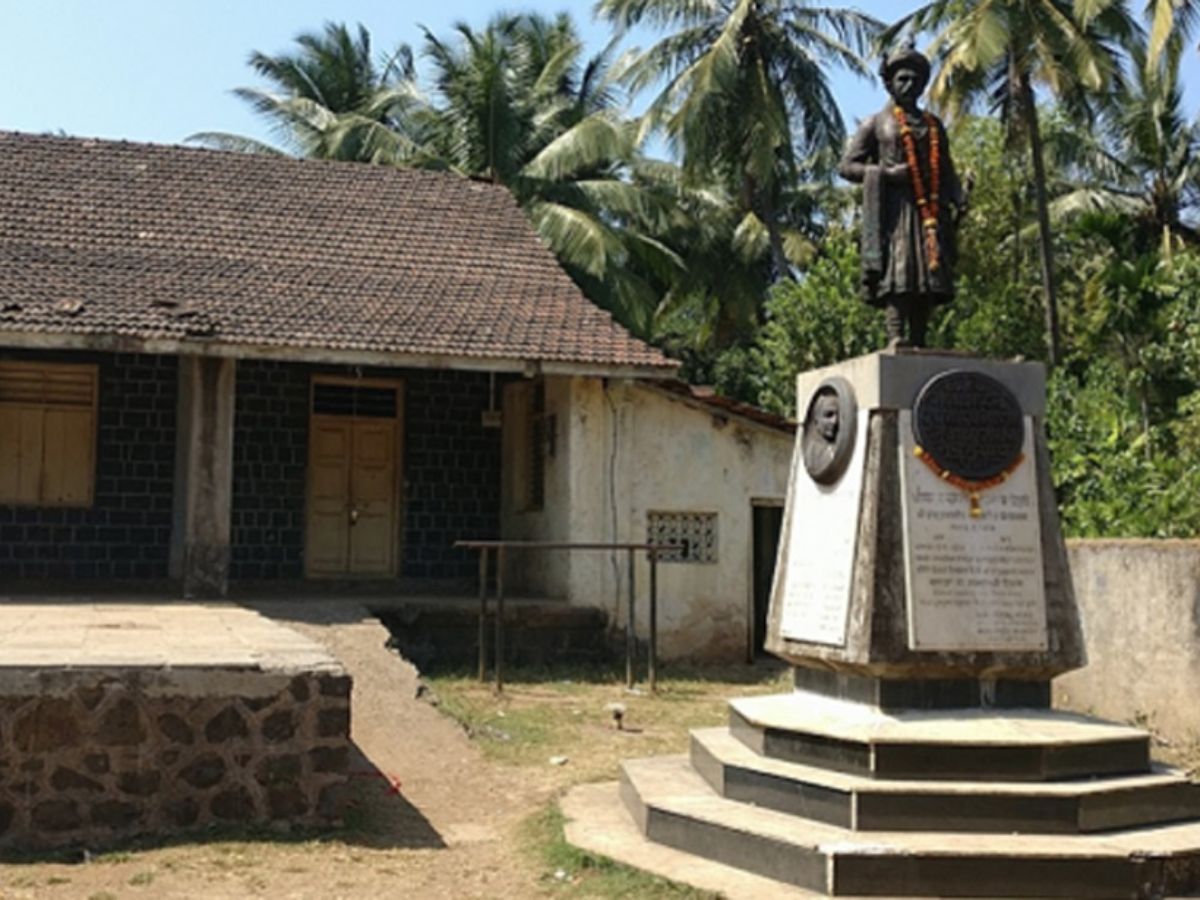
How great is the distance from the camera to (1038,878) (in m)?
5.38

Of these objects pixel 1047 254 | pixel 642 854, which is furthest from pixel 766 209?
pixel 642 854

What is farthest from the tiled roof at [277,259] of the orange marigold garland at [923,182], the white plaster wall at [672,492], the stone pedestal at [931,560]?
the stone pedestal at [931,560]

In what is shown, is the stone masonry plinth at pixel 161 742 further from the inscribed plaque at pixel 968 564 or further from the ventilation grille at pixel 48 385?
the ventilation grille at pixel 48 385

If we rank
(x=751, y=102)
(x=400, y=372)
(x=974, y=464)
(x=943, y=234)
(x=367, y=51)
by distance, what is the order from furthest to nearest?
(x=367, y=51)
(x=751, y=102)
(x=400, y=372)
(x=943, y=234)
(x=974, y=464)

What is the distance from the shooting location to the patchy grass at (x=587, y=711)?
8711 mm

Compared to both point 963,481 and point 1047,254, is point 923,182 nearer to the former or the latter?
point 963,481

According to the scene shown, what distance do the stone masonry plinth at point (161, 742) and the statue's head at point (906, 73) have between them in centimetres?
397

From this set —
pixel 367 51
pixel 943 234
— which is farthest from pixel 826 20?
pixel 943 234

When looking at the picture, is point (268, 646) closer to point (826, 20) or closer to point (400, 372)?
point (400, 372)

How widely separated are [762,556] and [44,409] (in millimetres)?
7433

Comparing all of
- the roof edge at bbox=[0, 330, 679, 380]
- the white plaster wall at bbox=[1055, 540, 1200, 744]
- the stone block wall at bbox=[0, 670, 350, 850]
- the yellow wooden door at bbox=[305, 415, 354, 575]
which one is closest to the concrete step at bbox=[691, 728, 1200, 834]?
the stone block wall at bbox=[0, 670, 350, 850]

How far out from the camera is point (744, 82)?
25.8m

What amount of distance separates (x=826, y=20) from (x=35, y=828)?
23.9m

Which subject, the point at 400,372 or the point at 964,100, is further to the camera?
the point at 964,100
